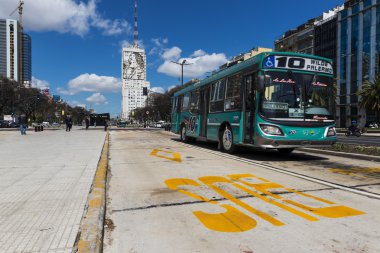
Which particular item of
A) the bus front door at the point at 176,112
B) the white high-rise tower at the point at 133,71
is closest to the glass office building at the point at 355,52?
the bus front door at the point at 176,112

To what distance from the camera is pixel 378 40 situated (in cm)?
6544

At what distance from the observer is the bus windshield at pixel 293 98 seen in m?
9.16

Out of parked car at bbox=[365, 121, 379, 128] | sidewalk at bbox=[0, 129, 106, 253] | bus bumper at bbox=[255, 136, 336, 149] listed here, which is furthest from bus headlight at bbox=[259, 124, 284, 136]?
parked car at bbox=[365, 121, 379, 128]

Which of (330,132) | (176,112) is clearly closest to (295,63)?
(330,132)

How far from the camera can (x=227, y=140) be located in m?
11.8

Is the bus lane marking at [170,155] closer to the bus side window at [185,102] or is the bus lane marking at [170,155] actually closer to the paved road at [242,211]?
the paved road at [242,211]

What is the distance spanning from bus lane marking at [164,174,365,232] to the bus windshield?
325 cm

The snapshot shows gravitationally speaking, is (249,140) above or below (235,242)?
above

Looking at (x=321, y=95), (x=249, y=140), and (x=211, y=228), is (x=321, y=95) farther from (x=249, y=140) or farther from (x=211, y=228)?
(x=211, y=228)

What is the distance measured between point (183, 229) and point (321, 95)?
7.49 meters

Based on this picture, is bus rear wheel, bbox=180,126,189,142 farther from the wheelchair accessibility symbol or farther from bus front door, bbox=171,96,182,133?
the wheelchair accessibility symbol

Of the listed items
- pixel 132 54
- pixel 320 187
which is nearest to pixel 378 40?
pixel 320 187

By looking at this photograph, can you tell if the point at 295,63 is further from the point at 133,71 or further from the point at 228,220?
the point at 133,71

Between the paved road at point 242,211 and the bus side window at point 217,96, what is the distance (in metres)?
5.00
